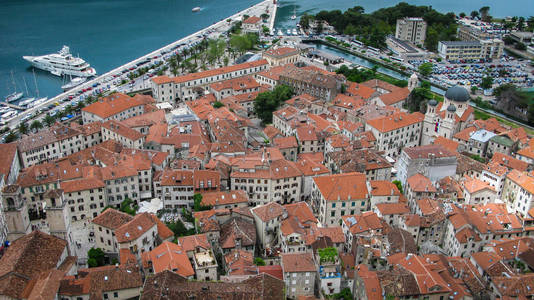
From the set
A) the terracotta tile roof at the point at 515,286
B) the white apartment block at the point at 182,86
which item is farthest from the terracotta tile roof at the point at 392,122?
the white apartment block at the point at 182,86

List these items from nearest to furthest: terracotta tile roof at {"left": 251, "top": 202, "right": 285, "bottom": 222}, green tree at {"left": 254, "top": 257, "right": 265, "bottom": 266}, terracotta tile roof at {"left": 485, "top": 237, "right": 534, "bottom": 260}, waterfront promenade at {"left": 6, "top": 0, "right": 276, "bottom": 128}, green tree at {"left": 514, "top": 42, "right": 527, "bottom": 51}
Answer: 1. green tree at {"left": 254, "top": 257, "right": 265, "bottom": 266}
2. terracotta tile roof at {"left": 485, "top": 237, "right": 534, "bottom": 260}
3. terracotta tile roof at {"left": 251, "top": 202, "right": 285, "bottom": 222}
4. waterfront promenade at {"left": 6, "top": 0, "right": 276, "bottom": 128}
5. green tree at {"left": 514, "top": 42, "right": 527, "bottom": 51}

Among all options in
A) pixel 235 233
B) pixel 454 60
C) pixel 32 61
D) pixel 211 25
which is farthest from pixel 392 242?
pixel 211 25

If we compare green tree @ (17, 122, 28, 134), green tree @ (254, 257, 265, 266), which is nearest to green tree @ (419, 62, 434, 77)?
green tree @ (254, 257, 265, 266)

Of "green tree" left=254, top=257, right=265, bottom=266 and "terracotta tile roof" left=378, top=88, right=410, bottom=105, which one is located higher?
"terracotta tile roof" left=378, top=88, right=410, bottom=105

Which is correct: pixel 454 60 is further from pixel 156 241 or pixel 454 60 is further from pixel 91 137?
pixel 156 241

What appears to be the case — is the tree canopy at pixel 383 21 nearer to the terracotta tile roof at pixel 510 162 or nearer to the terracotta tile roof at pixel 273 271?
the terracotta tile roof at pixel 510 162

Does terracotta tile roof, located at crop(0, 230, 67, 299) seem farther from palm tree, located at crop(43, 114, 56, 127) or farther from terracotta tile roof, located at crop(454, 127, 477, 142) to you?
terracotta tile roof, located at crop(454, 127, 477, 142)

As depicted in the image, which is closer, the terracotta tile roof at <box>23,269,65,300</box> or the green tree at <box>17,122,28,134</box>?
the terracotta tile roof at <box>23,269,65,300</box>

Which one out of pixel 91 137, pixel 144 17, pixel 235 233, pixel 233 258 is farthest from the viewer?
pixel 144 17
